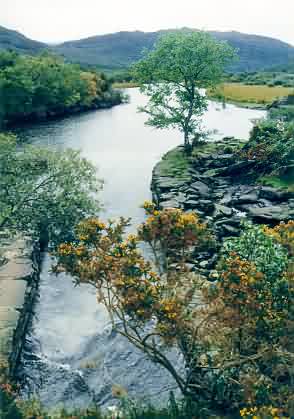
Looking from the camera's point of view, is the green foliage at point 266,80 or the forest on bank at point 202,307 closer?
the forest on bank at point 202,307

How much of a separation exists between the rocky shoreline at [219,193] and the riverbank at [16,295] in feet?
23.7

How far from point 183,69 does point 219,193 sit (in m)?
14.3

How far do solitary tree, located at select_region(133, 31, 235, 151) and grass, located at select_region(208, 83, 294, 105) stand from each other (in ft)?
111

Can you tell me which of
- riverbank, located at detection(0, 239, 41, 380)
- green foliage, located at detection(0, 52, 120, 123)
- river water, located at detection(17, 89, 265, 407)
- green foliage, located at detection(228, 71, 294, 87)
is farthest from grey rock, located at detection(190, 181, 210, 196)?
green foliage, located at detection(228, 71, 294, 87)

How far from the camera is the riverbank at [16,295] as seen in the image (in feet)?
52.4

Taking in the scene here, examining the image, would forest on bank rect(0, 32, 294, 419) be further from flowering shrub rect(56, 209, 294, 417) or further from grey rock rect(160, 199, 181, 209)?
grey rock rect(160, 199, 181, 209)

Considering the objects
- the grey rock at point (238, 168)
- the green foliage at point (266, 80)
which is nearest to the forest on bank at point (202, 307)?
the grey rock at point (238, 168)

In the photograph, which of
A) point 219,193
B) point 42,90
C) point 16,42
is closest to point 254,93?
point 42,90

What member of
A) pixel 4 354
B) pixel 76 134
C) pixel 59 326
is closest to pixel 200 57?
pixel 76 134

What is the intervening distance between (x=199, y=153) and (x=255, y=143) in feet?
15.8

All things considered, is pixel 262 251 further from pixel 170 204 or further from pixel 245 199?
pixel 245 199

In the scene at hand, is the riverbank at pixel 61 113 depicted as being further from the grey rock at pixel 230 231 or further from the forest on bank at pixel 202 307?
the forest on bank at pixel 202 307

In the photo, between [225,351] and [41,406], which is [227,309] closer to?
[225,351]

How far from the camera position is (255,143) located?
127 feet
